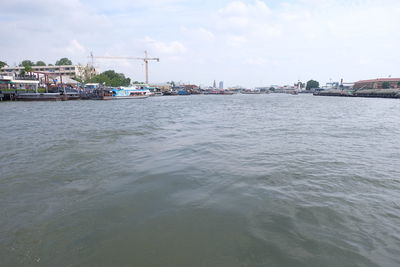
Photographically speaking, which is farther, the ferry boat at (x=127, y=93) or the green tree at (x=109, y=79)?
the green tree at (x=109, y=79)

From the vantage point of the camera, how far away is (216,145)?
1045 cm

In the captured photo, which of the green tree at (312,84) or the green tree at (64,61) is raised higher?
the green tree at (64,61)

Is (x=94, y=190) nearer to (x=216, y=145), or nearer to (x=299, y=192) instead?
(x=299, y=192)

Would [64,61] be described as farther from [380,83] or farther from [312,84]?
[312,84]

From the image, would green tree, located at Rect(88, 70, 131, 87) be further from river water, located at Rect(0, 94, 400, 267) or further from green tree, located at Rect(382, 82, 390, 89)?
green tree, located at Rect(382, 82, 390, 89)

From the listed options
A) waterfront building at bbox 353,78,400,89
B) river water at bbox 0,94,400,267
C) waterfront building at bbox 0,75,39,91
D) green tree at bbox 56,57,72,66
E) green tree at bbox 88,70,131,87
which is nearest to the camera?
river water at bbox 0,94,400,267

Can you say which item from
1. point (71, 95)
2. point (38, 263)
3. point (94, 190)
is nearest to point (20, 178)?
point (94, 190)

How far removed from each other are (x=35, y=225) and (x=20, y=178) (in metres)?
2.96

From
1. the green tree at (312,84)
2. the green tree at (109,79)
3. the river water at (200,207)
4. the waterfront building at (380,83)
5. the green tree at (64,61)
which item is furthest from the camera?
the green tree at (312,84)

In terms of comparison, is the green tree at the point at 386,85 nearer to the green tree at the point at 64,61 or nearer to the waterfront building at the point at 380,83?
the waterfront building at the point at 380,83

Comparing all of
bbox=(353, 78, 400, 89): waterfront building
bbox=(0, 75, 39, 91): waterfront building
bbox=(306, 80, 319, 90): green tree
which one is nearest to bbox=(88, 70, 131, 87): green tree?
bbox=(0, 75, 39, 91): waterfront building

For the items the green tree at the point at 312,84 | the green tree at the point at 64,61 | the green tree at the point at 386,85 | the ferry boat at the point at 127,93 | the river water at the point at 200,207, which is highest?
the green tree at the point at 64,61

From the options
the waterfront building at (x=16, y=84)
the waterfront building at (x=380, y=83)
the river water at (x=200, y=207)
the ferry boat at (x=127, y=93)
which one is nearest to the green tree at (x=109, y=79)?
the ferry boat at (x=127, y=93)

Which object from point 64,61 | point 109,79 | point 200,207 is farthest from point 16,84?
point 64,61
